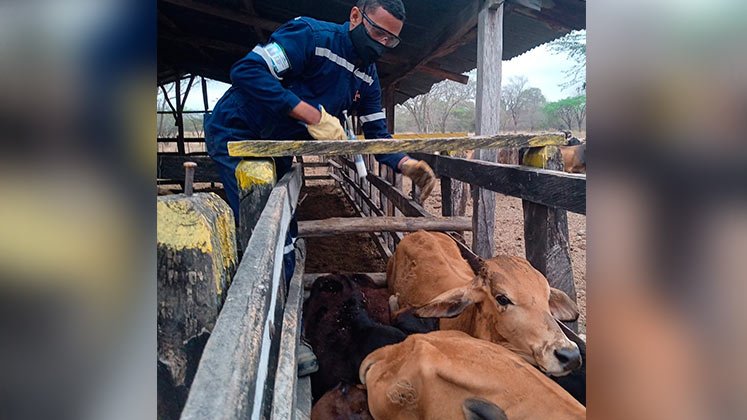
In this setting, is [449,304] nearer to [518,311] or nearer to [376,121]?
[518,311]

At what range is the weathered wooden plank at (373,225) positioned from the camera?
3.63 meters

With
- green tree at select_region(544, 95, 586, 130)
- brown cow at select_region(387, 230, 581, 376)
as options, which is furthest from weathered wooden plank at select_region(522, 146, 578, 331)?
green tree at select_region(544, 95, 586, 130)

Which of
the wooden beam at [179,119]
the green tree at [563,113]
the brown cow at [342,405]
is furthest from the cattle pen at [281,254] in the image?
the green tree at [563,113]

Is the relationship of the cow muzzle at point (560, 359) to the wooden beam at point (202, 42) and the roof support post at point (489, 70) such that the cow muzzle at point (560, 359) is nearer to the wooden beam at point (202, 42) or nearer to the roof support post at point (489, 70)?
the roof support post at point (489, 70)

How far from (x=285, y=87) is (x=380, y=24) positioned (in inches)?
27.3

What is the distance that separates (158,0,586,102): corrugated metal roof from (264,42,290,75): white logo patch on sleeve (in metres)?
2.34

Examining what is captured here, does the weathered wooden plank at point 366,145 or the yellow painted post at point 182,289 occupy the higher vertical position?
the weathered wooden plank at point 366,145

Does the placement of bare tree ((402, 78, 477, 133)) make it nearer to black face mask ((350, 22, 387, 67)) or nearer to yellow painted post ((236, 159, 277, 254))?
black face mask ((350, 22, 387, 67))

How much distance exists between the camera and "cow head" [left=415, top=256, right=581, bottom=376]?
2023 millimetres

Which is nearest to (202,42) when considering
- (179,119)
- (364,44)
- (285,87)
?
(179,119)

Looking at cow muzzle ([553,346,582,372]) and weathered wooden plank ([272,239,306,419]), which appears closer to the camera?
weathered wooden plank ([272,239,306,419])

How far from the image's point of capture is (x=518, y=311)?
7.18 feet
